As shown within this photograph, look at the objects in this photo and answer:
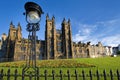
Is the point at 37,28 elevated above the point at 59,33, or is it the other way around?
the point at 59,33

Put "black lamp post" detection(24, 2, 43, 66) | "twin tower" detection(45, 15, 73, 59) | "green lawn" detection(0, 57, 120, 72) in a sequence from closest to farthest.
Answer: "black lamp post" detection(24, 2, 43, 66) < "green lawn" detection(0, 57, 120, 72) < "twin tower" detection(45, 15, 73, 59)

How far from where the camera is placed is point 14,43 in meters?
71.3

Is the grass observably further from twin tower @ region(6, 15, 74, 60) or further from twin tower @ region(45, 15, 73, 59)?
twin tower @ region(45, 15, 73, 59)

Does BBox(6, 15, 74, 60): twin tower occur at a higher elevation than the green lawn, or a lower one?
higher

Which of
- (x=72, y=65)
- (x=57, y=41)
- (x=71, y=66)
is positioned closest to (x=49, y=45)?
(x=57, y=41)

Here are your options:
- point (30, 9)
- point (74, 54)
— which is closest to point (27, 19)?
point (30, 9)

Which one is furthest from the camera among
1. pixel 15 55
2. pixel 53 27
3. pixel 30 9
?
pixel 53 27

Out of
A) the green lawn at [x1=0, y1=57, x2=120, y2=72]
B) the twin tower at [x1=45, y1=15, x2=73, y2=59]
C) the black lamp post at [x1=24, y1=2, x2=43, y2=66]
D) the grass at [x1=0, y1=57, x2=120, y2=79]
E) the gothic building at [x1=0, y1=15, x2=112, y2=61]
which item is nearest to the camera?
the black lamp post at [x1=24, y1=2, x2=43, y2=66]

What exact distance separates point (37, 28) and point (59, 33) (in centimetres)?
7012

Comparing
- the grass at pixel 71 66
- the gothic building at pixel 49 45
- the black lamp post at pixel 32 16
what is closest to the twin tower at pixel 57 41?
the gothic building at pixel 49 45

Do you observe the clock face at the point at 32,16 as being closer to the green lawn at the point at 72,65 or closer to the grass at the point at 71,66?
the grass at the point at 71,66

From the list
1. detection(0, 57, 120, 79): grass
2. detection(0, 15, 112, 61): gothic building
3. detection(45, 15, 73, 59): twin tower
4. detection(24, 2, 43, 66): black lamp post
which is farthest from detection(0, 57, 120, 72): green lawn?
detection(45, 15, 73, 59): twin tower

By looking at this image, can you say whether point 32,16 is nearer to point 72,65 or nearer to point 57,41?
point 72,65

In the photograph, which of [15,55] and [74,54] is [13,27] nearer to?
[15,55]
